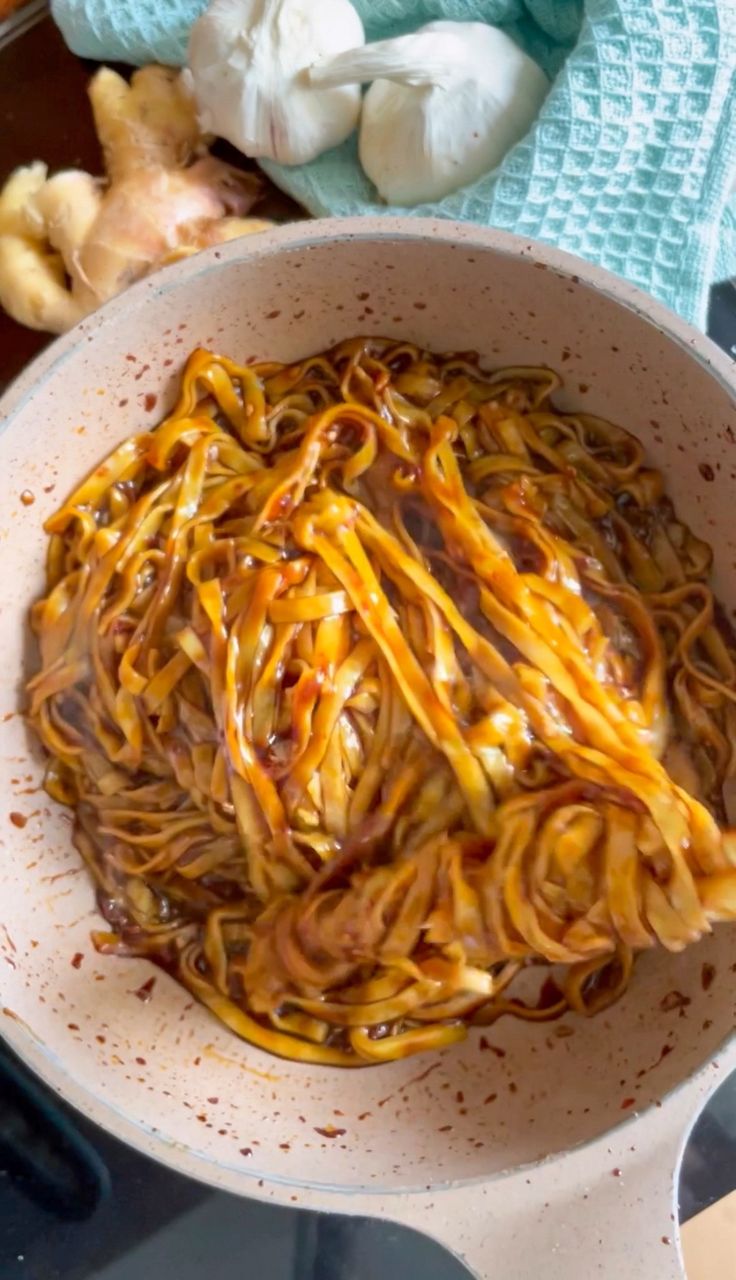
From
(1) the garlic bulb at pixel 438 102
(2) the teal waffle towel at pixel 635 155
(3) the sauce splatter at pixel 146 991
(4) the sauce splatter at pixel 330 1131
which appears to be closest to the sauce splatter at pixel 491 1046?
(4) the sauce splatter at pixel 330 1131

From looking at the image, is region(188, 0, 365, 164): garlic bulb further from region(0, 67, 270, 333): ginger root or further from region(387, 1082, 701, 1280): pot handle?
region(387, 1082, 701, 1280): pot handle

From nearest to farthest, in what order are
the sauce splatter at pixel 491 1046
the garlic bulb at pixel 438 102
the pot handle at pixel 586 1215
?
1. the pot handle at pixel 586 1215
2. the sauce splatter at pixel 491 1046
3. the garlic bulb at pixel 438 102

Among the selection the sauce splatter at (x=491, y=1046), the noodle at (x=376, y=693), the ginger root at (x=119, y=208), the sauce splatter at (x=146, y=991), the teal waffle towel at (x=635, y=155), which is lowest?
the sauce splatter at (x=491, y=1046)

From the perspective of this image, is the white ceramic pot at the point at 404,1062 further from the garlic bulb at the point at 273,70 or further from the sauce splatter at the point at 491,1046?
the garlic bulb at the point at 273,70

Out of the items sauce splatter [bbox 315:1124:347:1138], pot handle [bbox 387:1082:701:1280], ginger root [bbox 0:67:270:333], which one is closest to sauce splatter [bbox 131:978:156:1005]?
sauce splatter [bbox 315:1124:347:1138]

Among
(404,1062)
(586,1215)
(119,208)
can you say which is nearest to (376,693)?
(404,1062)
